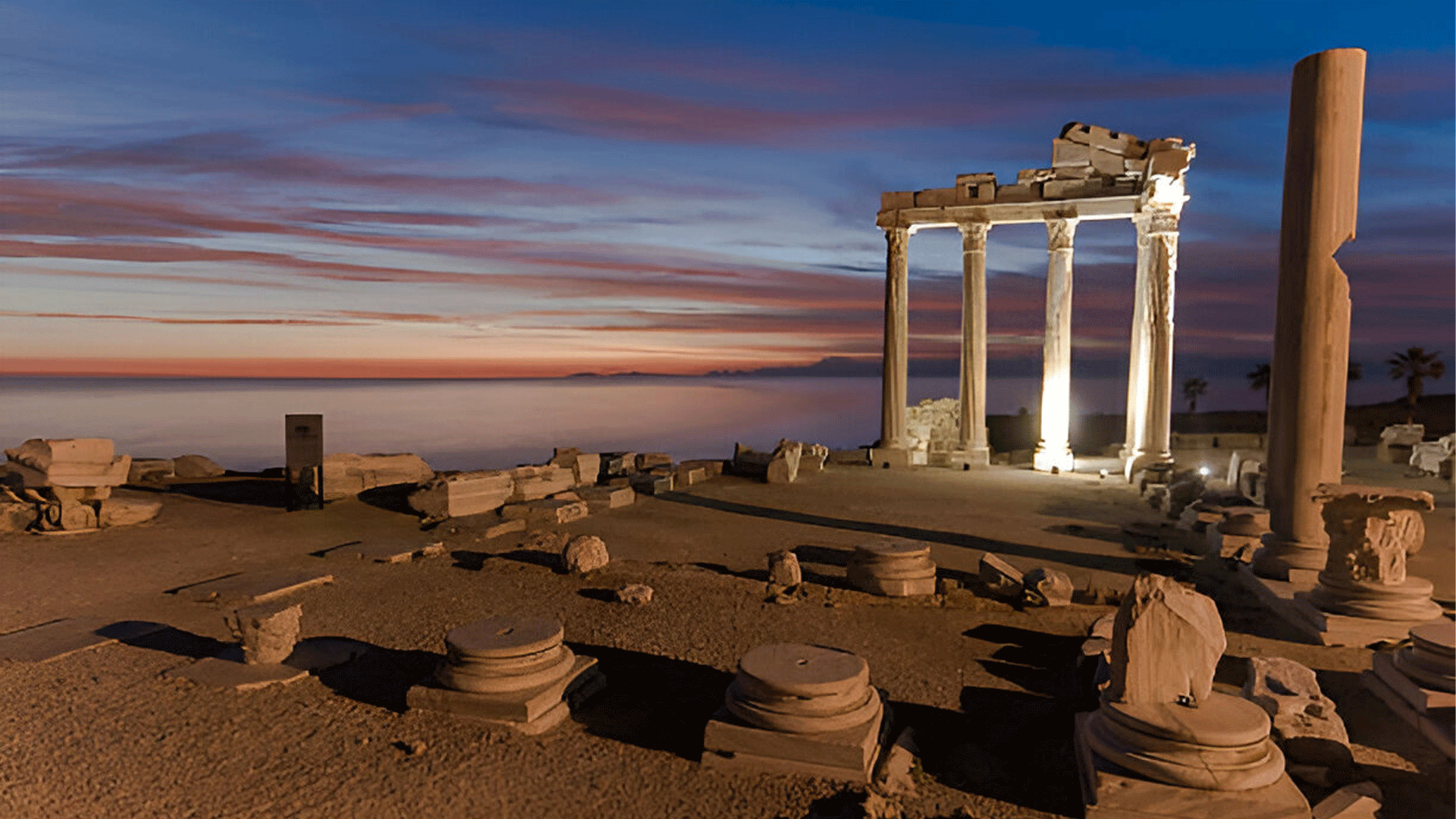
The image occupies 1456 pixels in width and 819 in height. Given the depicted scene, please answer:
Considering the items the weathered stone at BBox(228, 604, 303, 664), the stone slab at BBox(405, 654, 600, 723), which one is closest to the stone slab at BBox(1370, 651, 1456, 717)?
the stone slab at BBox(405, 654, 600, 723)

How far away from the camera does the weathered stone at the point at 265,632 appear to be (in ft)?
25.1

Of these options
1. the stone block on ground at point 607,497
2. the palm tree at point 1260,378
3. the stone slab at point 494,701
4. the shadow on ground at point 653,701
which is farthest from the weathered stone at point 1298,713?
the palm tree at point 1260,378

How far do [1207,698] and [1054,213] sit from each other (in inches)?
727

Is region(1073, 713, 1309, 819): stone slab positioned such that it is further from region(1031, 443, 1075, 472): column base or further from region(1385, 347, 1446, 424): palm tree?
region(1385, 347, 1446, 424): palm tree

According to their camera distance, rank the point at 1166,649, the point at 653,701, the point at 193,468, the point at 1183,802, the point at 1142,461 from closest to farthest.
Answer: the point at 1183,802
the point at 1166,649
the point at 653,701
the point at 193,468
the point at 1142,461

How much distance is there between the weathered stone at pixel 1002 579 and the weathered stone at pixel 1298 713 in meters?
3.11

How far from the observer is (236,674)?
7.51 metres

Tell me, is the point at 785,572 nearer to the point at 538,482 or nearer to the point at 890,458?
the point at 538,482

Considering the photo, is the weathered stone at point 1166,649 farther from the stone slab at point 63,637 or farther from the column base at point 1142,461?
the column base at point 1142,461

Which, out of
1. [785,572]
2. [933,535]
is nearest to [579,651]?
[785,572]

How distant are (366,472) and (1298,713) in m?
16.1

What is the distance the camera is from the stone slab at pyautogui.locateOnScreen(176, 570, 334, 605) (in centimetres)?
→ 1006

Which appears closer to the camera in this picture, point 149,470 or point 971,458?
A: point 149,470

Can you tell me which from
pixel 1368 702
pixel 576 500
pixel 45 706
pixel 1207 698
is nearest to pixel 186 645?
pixel 45 706
